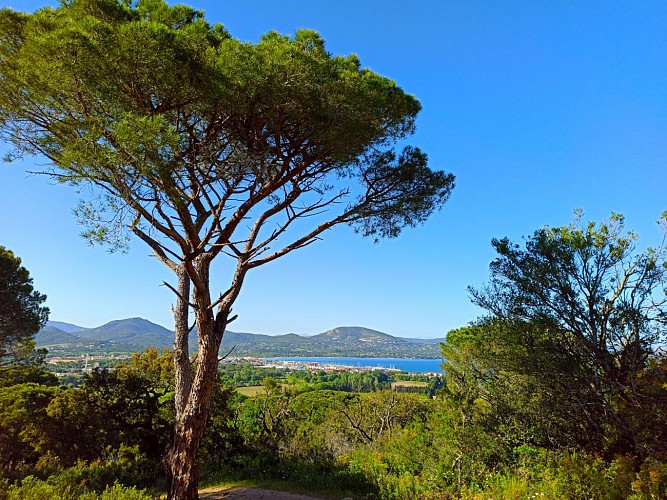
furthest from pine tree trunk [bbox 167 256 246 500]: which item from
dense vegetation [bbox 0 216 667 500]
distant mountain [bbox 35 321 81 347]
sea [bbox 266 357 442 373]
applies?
sea [bbox 266 357 442 373]

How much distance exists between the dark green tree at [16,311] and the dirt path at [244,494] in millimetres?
7741

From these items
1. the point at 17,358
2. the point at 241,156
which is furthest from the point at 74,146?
the point at 17,358

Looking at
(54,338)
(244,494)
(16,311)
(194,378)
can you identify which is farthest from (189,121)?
(54,338)

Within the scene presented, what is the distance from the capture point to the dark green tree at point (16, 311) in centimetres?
991

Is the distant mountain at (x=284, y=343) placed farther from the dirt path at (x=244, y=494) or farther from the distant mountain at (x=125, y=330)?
the dirt path at (x=244, y=494)

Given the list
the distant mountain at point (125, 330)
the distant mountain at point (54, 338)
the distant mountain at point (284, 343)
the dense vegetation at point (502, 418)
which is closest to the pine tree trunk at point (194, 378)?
the dense vegetation at point (502, 418)

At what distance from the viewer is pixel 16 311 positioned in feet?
33.0

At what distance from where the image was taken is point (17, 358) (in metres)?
10.4

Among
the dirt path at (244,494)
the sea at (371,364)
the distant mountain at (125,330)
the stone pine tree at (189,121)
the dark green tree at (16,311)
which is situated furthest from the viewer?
the sea at (371,364)

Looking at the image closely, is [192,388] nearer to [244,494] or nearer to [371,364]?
[244,494]

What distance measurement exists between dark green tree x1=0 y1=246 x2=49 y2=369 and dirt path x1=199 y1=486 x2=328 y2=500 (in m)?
7.74

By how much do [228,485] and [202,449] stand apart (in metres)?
1.48

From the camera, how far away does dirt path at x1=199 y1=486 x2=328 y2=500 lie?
5.31 metres

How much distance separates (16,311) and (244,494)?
8.61m
